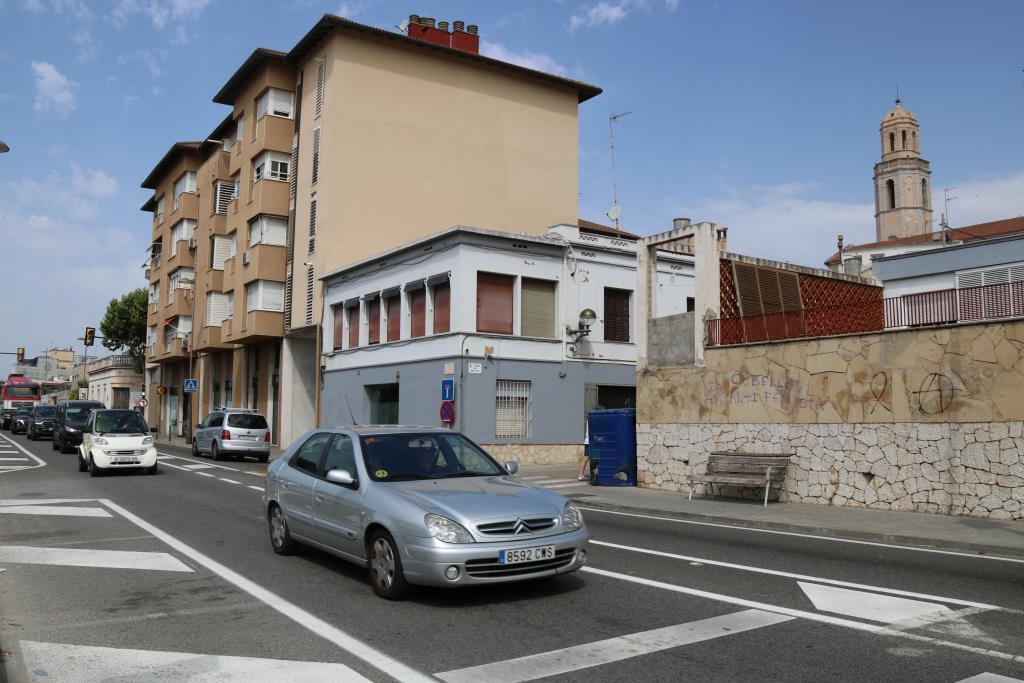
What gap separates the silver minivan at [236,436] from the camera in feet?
96.1

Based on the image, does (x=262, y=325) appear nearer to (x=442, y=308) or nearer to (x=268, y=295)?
(x=268, y=295)

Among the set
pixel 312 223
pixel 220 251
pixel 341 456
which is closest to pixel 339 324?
pixel 312 223

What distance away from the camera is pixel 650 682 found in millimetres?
4844

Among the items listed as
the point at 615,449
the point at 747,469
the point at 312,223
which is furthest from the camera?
the point at 312,223

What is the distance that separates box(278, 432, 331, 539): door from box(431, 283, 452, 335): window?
57.9 ft

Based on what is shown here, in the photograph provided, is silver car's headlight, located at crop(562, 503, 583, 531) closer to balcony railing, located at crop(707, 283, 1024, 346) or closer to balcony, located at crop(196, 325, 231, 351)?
balcony railing, located at crop(707, 283, 1024, 346)

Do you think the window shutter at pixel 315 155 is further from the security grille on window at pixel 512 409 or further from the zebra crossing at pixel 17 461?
the zebra crossing at pixel 17 461

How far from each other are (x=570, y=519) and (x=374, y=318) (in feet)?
82.6

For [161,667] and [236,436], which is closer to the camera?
[161,667]

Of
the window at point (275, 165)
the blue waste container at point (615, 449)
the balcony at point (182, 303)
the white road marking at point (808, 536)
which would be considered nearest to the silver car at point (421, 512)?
the white road marking at point (808, 536)

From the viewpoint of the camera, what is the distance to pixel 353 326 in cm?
3300

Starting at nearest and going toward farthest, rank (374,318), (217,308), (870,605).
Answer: (870,605) → (374,318) → (217,308)

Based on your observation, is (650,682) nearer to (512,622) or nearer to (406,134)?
(512,622)

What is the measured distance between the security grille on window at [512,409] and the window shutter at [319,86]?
15761 millimetres
